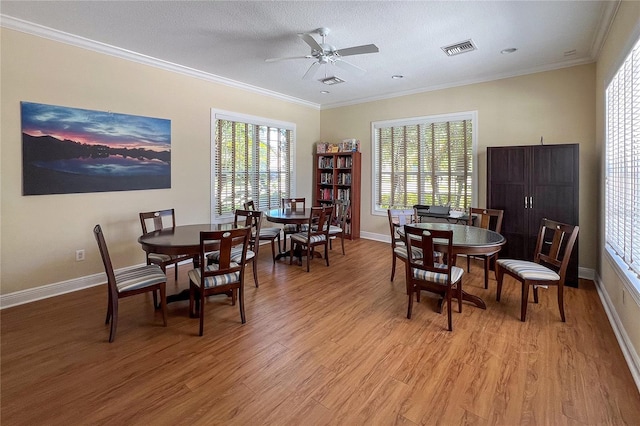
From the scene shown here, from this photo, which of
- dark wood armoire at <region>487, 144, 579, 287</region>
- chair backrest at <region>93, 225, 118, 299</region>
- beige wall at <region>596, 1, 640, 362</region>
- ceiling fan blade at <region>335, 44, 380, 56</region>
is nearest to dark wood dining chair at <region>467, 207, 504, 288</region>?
dark wood armoire at <region>487, 144, 579, 287</region>

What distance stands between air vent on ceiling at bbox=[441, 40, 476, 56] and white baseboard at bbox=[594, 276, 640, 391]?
315cm

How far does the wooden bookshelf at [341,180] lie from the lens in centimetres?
675

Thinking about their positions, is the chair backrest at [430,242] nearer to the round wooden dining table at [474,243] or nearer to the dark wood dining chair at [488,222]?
the round wooden dining table at [474,243]

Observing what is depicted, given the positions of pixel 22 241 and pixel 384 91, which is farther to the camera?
pixel 384 91

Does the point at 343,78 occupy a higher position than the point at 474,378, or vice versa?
the point at 343,78

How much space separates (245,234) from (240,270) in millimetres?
331

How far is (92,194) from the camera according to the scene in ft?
13.0

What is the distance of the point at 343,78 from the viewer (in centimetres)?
521

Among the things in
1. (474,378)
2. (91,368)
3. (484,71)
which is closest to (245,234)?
(91,368)

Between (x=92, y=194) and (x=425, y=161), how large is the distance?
5.21 metres

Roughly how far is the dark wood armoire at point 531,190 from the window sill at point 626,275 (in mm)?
1009

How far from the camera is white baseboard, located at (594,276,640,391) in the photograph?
2.19 metres

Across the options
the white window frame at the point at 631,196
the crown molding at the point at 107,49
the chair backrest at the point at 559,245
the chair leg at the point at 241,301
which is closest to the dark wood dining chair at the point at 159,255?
the chair leg at the point at 241,301

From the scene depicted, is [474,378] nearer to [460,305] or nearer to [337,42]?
[460,305]
